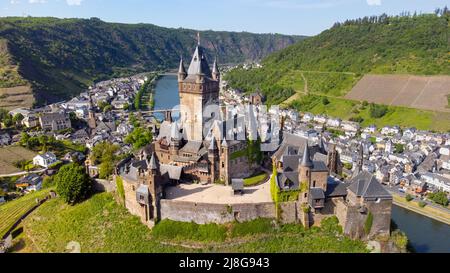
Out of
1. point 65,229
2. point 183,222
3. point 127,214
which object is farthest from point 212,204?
point 65,229

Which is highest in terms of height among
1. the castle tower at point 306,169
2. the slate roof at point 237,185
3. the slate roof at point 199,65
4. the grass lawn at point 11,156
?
the slate roof at point 199,65

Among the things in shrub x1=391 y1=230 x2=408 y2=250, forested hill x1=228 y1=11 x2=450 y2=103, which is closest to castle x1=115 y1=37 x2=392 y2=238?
shrub x1=391 y1=230 x2=408 y2=250

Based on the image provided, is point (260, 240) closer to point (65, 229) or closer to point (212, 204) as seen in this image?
point (212, 204)

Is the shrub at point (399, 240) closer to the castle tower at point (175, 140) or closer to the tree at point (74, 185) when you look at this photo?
the castle tower at point (175, 140)

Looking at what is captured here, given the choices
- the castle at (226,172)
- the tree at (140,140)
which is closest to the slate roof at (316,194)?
the castle at (226,172)

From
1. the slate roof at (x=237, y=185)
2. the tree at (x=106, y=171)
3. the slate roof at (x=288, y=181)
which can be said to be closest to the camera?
the slate roof at (x=288, y=181)

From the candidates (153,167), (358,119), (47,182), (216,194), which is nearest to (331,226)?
(216,194)

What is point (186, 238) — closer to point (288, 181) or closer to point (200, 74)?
point (288, 181)

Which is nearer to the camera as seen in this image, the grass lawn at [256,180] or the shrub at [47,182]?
the grass lawn at [256,180]

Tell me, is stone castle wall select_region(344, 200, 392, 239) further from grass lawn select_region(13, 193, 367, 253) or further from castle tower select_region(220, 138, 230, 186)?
castle tower select_region(220, 138, 230, 186)
